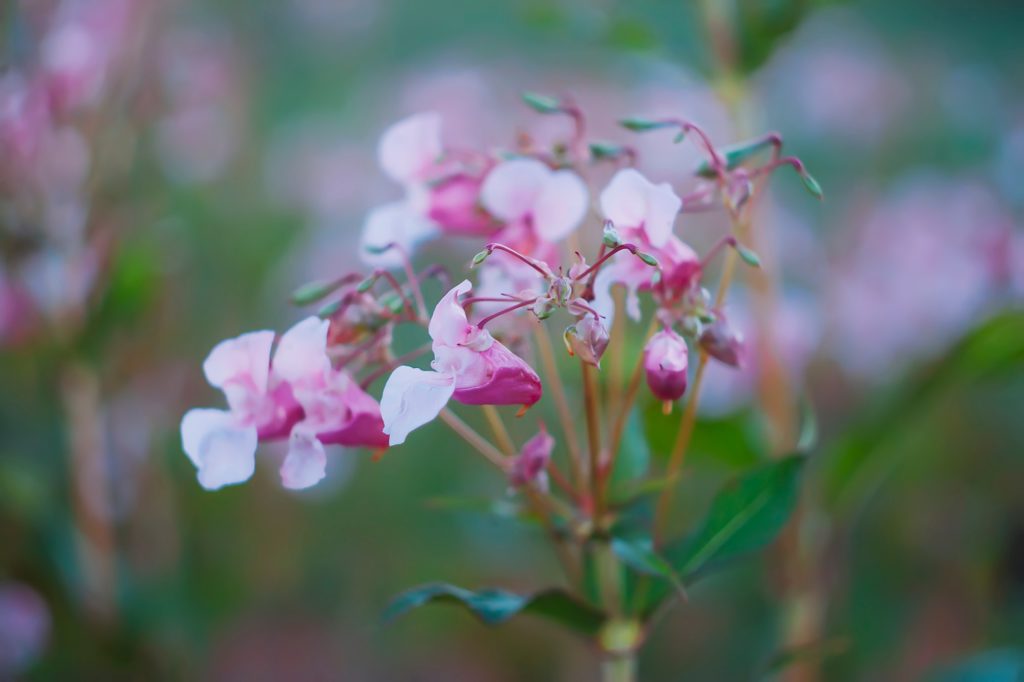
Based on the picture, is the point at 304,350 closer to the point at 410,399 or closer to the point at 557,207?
the point at 410,399

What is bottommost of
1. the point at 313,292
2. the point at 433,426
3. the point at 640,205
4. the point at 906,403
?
the point at 433,426

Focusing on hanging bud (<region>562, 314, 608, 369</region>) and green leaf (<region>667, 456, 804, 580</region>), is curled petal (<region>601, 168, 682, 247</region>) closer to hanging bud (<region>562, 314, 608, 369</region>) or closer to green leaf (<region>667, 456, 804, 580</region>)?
hanging bud (<region>562, 314, 608, 369</region>)

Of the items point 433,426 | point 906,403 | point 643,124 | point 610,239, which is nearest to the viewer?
point 610,239

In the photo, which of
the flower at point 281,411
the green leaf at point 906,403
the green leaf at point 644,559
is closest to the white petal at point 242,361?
the flower at point 281,411

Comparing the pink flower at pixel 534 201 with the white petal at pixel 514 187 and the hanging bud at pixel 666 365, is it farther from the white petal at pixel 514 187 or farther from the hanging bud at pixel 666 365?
the hanging bud at pixel 666 365

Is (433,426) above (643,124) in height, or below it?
below

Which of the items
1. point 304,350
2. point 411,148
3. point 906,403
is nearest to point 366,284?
point 304,350

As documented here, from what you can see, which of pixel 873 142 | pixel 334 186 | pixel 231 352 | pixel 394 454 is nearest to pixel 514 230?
pixel 231 352

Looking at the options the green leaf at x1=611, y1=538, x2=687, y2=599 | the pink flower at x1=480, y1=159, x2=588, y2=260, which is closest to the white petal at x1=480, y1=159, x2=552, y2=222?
the pink flower at x1=480, y1=159, x2=588, y2=260
